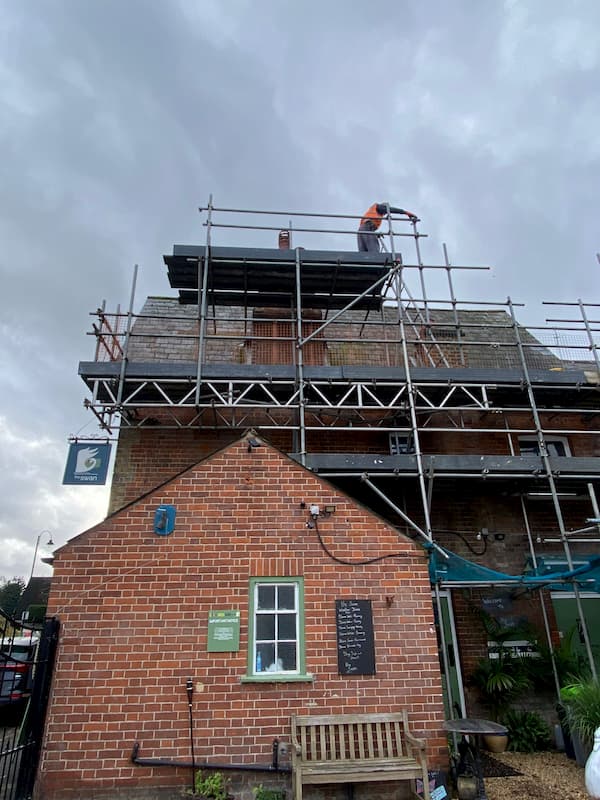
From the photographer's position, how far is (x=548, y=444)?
12.6m

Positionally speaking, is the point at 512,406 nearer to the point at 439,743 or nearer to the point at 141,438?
the point at 439,743

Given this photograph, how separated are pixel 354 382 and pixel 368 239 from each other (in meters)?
5.12

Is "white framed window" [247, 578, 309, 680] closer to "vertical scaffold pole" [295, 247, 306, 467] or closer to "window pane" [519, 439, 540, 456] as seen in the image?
"vertical scaffold pole" [295, 247, 306, 467]

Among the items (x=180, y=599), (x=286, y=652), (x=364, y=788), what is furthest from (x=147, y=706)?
(x=364, y=788)

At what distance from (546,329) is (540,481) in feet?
13.8

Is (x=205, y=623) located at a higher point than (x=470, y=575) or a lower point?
lower

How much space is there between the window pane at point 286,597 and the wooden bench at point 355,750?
1.33 meters

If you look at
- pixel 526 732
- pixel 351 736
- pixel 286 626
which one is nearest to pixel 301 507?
pixel 286 626

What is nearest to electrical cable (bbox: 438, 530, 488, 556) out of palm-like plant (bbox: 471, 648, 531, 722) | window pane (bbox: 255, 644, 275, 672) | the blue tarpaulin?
palm-like plant (bbox: 471, 648, 531, 722)

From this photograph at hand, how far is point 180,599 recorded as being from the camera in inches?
271

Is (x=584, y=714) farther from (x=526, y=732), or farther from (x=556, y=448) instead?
(x=556, y=448)

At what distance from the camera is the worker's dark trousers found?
13865 millimetres

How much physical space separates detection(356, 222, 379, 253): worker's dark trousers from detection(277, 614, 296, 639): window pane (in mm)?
10028

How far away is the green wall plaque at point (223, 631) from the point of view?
666 centimetres
